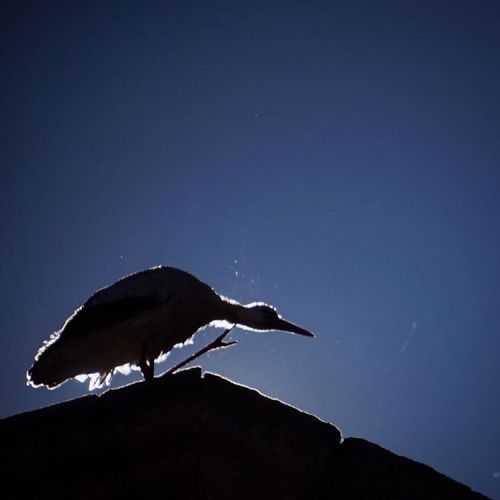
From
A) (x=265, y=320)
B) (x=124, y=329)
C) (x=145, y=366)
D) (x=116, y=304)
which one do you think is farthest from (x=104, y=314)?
(x=265, y=320)

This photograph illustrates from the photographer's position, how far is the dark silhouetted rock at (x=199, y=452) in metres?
3.03

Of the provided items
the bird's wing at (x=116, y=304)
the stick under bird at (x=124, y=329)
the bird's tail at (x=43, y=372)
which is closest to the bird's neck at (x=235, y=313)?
the stick under bird at (x=124, y=329)

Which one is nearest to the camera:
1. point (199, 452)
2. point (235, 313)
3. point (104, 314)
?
point (199, 452)

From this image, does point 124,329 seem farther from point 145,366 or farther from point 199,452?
point 199,452

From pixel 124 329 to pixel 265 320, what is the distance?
99.1 inches

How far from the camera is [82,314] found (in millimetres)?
5637

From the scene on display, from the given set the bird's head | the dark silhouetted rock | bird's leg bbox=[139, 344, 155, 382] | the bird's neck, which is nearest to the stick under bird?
bird's leg bbox=[139, 344, 155, 382]

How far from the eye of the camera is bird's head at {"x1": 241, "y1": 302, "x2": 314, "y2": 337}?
7414 millimetres

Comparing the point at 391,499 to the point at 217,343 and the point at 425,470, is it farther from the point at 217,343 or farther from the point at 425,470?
the point at 217,343

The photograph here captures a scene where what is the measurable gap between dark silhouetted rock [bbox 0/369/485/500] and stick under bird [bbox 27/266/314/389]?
7.63ft

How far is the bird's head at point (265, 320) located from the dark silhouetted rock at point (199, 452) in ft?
13.3

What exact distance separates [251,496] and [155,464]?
508 millimetres

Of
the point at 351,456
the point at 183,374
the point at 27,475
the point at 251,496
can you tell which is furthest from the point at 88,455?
the point at 351,456

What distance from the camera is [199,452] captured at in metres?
3.12
